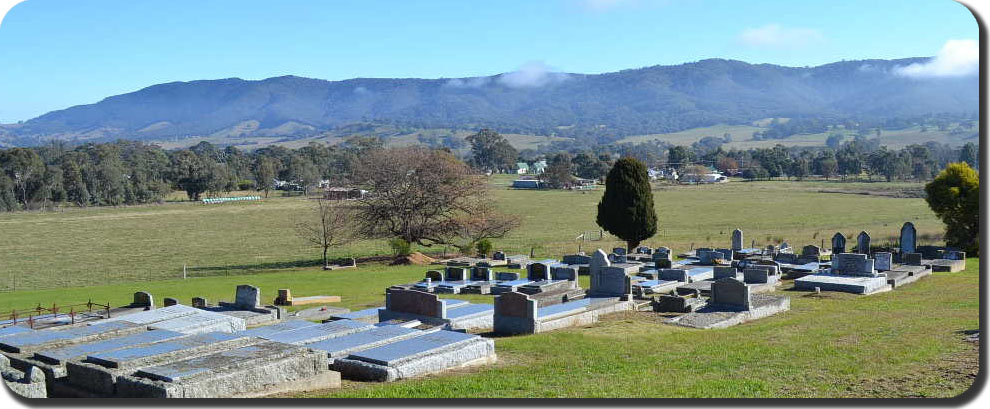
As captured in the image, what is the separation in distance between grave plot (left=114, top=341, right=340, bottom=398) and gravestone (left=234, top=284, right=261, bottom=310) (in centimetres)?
750

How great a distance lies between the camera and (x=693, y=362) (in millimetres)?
10898

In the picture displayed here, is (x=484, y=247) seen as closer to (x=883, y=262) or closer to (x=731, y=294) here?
(x=883, y=262)

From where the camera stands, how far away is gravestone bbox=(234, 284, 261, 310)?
17.9 metres

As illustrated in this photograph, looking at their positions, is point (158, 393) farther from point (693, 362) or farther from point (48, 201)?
point (48, 201)

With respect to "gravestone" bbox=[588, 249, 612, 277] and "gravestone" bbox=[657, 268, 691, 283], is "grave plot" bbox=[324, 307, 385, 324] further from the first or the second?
"gravestone" bbox=[657, 268, 691, 283]

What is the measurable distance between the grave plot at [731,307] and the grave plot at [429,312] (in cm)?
393

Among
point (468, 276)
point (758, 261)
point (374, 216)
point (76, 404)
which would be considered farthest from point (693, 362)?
point (374, 216)

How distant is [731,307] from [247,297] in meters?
10.8

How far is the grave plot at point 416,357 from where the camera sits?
10711 mm

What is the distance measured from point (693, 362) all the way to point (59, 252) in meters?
39.6

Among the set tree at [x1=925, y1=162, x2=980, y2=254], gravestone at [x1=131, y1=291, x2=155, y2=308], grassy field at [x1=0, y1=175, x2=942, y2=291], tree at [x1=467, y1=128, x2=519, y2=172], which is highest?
tree at [x1=467, y1=128, x2=519, y2=172]

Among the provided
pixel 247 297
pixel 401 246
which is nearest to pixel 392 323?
pixel 247 297

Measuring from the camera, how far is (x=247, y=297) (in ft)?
59.2

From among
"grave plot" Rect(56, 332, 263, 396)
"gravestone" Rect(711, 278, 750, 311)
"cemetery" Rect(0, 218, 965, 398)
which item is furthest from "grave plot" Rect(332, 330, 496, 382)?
"gravestone" Rect(711, 278, 750, 311)
